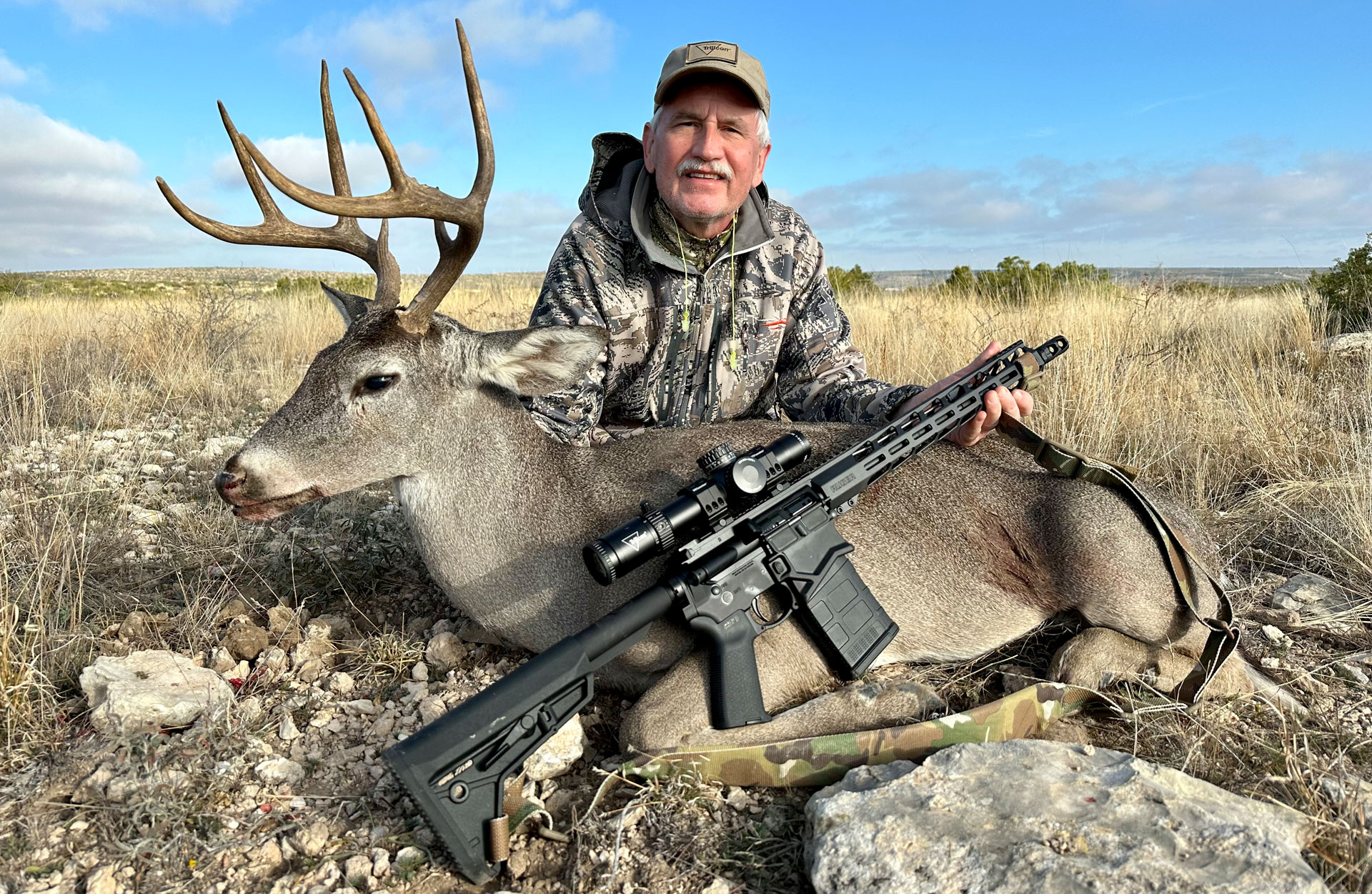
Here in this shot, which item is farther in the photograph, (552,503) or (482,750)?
(552,503)

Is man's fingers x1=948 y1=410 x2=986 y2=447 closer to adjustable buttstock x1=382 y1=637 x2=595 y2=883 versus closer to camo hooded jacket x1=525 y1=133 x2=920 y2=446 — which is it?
camo hooded jacket x1=525 y1=133 x2=920 y2=446

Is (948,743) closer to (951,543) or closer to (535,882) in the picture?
(951,543)

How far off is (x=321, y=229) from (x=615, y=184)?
2.04m

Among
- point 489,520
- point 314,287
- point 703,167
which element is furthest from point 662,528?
point 314,287

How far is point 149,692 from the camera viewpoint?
3068 mm

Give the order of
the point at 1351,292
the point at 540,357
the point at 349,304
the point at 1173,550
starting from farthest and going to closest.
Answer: the point at 1351,292
the point at 349,304
the point at 540,357
the point at 1173,550

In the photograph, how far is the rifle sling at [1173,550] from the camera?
10.3ft

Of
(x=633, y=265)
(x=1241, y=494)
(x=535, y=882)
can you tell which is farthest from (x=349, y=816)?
(x=1241, y=494)

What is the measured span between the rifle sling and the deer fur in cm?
5

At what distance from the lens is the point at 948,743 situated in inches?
114

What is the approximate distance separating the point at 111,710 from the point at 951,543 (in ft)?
10.1

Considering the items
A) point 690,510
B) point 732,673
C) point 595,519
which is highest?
point 690,510

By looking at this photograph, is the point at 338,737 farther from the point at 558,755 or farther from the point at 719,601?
the point at 719,601

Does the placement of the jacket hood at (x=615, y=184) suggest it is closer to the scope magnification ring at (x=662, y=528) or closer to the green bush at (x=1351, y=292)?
the scope magnification ring at (x=662, y=528)
